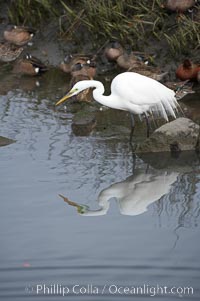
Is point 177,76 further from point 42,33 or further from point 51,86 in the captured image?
point 42,33

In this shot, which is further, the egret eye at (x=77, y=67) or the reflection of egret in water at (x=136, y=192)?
the egret eye at (x=77, y=67)

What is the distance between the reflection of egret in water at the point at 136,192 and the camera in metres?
9.34

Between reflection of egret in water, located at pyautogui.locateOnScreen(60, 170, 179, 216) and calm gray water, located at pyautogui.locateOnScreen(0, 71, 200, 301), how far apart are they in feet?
0.04

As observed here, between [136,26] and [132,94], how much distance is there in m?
3.31

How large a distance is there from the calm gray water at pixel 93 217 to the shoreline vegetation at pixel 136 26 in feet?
7.50

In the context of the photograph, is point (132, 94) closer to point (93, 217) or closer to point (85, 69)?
point (85, 69)

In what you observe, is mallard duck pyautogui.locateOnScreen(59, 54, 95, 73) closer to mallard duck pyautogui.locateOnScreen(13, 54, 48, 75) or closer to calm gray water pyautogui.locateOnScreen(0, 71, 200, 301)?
mallard duck pyautogui.locateOnScreen(13, 54, 48, 75)

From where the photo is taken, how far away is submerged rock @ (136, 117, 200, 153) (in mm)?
11117

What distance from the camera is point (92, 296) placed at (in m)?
7.32

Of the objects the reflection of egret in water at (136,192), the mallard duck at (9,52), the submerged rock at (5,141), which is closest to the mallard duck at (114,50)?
the mallard duck at (9,52)

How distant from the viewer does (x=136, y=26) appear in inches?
579

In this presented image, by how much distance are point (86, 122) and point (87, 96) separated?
1.17m

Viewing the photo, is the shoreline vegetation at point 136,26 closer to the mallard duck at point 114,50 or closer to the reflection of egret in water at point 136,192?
the mallard duck at point 114,50

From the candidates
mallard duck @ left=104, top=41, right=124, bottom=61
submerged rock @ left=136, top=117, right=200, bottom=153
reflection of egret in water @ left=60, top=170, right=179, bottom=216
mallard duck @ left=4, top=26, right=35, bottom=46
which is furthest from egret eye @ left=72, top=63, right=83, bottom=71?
reflection of egret in water @ left=60, top=170, right=179, bottom=216
